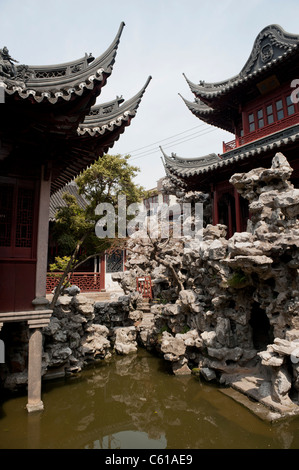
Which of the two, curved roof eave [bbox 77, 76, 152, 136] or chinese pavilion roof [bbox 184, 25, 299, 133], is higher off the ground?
chinese pavilion roof [bbox 184, 25, 299, 133]

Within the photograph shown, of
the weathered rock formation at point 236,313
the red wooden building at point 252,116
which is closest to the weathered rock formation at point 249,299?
the weathered rock formation at point 236,313

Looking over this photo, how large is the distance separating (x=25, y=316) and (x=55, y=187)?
4.24 m

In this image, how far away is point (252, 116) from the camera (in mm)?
11375

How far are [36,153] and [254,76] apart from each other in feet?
28.4

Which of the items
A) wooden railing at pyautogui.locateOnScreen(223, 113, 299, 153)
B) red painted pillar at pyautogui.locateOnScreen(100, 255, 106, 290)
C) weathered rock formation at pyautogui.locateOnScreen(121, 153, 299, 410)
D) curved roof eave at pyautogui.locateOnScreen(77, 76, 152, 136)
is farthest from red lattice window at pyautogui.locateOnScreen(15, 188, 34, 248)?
red painted pillar at pyautogui.locateOnScreen(100, 255, 106, 290)

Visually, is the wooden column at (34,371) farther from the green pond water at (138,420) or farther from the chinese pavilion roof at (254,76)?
the chinese pavilion roof at (254,76)

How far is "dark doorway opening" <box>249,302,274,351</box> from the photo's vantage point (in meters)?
8.01

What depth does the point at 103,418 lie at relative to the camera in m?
5.73

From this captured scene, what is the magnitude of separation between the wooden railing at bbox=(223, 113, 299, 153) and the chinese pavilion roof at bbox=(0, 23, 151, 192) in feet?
20.6

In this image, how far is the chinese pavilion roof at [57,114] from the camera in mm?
4547

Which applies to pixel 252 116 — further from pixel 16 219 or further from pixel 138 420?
pixel 138 420

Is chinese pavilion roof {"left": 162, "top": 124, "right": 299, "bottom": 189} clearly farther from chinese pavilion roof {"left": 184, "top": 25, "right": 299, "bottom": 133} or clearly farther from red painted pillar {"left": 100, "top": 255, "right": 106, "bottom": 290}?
red painted pillar {"left": 100, "top": 255, "right": 106, "bottom": 290}

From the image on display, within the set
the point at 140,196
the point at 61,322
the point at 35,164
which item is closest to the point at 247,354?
the point at 61,322

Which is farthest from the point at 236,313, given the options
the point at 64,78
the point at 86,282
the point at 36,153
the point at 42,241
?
the point at 86,282
